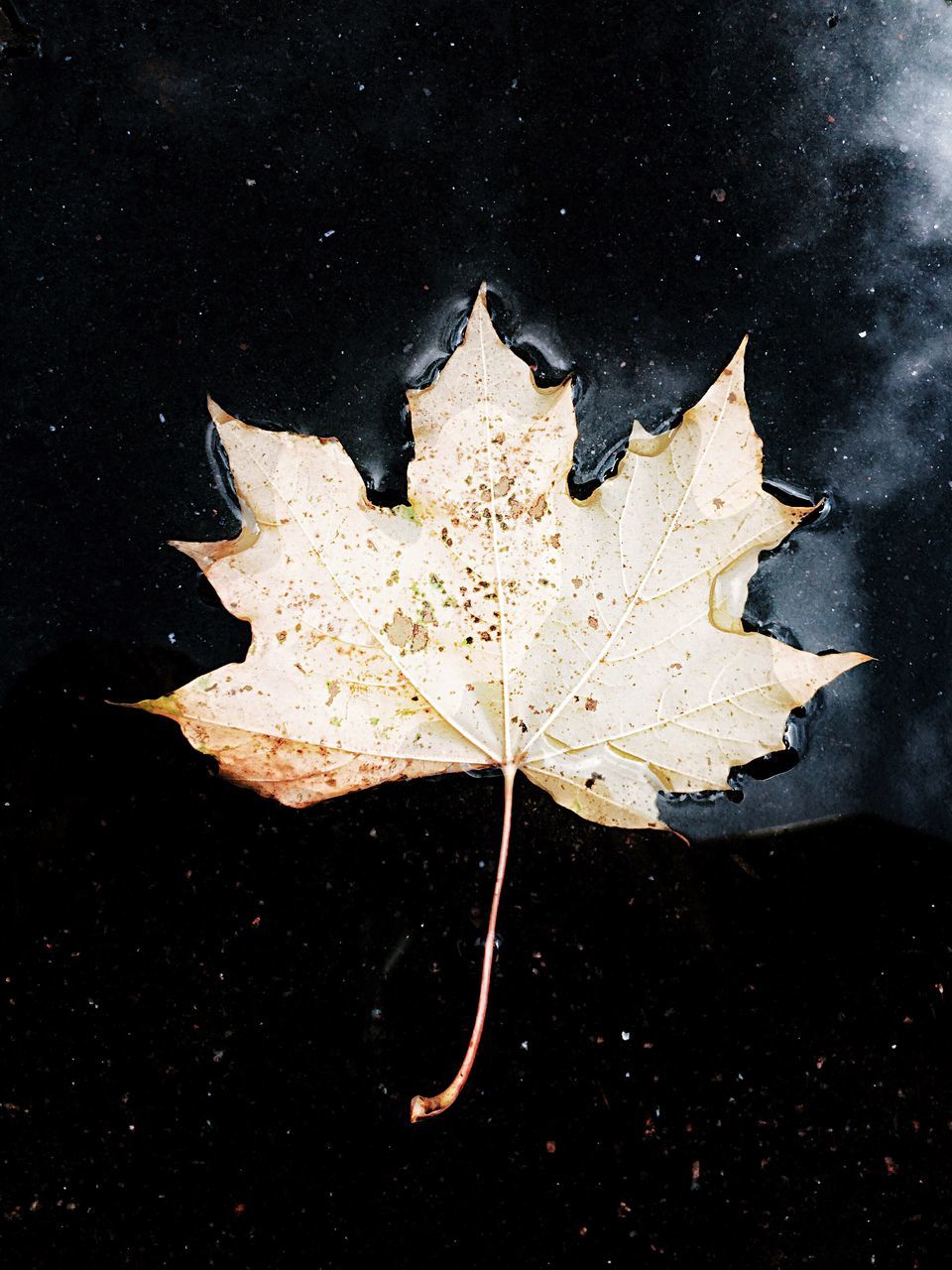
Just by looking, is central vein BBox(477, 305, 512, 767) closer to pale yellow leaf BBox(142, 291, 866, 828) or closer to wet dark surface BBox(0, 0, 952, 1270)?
pale yellow leaf BBox(142, 291, 866, 828)

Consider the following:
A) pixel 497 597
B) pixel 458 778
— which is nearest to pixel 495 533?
pixel 497 597

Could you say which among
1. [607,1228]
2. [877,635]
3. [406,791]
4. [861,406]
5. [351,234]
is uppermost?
[351,234]

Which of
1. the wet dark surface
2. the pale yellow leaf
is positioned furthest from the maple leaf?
the wet dark surface

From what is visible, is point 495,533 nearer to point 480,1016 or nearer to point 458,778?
point 458,778


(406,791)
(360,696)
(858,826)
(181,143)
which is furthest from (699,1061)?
(181,143)

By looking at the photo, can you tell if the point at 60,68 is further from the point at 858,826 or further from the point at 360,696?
the point at 858,826

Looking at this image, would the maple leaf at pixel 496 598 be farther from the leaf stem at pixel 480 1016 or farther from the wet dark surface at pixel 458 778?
the wet dark surface at pixel 458 778
